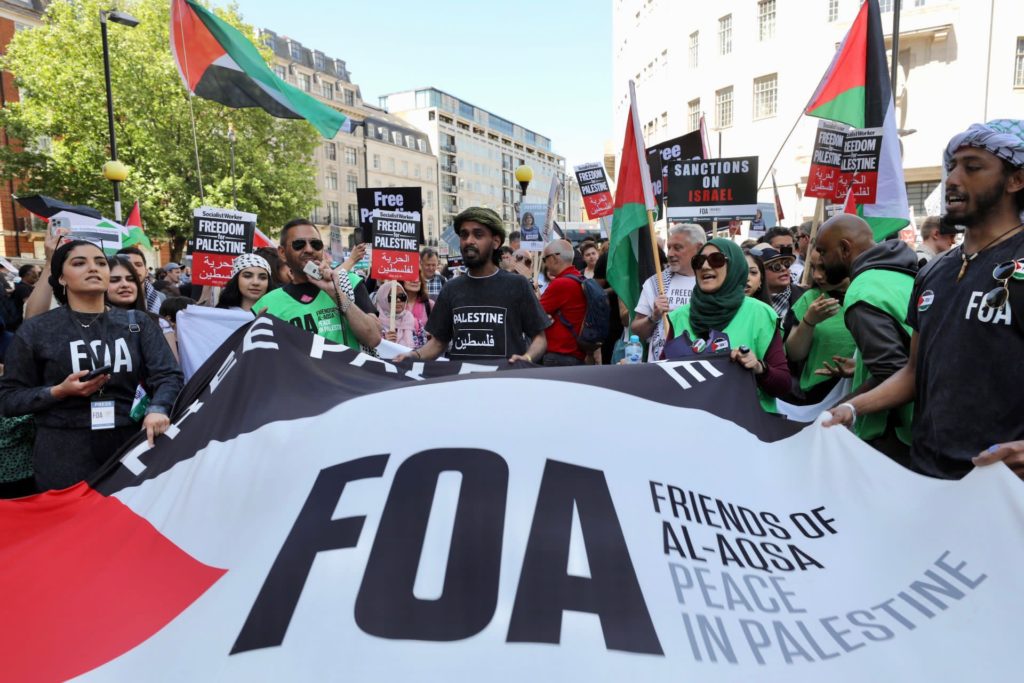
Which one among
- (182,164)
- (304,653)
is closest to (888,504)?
(304,653)

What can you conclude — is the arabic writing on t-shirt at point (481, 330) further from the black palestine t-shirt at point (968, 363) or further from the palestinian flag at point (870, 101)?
the palestinian flag at point (870, 101)

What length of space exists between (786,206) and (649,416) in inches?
1180

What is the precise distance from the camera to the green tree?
31734mm

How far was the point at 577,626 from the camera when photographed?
1805 millimetres

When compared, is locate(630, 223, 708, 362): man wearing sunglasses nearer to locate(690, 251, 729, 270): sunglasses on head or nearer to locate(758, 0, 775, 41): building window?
locate(690, 251, 729, 270): sunglasses on head

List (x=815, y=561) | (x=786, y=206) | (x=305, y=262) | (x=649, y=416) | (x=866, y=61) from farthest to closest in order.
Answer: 1. (x=786, y=206)
2. (x=866, y=61)
3. (x=305, y=262)
4. (x=649, y=416)
5. (x=815, y=561)

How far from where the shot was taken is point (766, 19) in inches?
1252

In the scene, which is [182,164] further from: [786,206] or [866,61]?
[866,61]

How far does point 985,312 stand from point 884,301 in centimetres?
72

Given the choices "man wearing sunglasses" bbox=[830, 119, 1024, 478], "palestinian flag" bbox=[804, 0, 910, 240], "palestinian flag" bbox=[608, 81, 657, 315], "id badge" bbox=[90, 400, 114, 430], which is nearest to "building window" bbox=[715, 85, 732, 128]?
"palestinian flag" bbox=[804, 0, 910, 240]

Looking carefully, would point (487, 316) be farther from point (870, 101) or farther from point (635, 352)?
point (870, 101)

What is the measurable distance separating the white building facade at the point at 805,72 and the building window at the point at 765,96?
1.9 inches

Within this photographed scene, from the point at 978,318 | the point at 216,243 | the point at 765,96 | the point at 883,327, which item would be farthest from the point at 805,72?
the point at 978,318

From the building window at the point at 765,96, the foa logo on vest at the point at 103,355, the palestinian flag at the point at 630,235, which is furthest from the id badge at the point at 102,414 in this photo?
the building window at the point at 765,96
